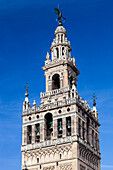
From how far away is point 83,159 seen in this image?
55531mm

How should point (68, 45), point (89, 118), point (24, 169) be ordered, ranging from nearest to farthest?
point (24, 169)
point (89, 118)
point (68, 45)

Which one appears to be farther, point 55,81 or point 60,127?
point 55,81

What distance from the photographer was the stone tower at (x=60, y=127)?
181 ft

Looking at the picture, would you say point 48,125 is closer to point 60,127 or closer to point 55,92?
point 60,127

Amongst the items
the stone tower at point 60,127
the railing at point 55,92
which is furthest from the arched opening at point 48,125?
the railing at point 55,92

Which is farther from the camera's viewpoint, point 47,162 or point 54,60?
point 54,60

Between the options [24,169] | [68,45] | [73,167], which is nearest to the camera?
[73,167]

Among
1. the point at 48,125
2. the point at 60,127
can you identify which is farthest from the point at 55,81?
the point at 60,127

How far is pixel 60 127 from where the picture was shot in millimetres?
57125

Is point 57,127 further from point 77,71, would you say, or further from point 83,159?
point 77,71

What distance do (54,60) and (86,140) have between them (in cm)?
1415

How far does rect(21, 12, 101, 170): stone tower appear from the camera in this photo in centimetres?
5506

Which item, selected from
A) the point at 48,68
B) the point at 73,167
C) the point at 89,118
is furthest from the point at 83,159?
the point at 48,68

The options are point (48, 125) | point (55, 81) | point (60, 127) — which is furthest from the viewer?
point (55, 81)
